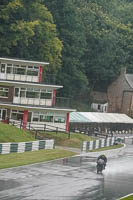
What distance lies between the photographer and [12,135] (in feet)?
173

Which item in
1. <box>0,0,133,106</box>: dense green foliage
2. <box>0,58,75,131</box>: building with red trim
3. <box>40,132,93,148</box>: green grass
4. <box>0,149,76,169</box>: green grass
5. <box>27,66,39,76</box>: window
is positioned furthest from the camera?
<box>0,0,133,106</box>: dense green foliage

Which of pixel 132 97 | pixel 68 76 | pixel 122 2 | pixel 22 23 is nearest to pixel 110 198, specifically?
pixel 22 23

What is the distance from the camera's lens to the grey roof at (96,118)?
86.6m

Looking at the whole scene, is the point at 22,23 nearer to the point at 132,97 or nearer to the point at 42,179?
the point at 132,97

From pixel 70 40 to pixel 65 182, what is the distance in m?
74.8

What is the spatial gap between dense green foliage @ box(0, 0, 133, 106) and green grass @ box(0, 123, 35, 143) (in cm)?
3646

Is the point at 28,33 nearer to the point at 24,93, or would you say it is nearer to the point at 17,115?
the point at 24,93

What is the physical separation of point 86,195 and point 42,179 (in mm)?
5361

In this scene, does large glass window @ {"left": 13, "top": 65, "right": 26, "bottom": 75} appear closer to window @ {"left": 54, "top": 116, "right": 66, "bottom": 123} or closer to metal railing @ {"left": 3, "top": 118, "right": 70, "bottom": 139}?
metal railing @ {"left": 3, "top": 118, "right": 70, "bottom": 139}

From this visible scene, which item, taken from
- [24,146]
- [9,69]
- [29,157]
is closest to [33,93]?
[9,69]

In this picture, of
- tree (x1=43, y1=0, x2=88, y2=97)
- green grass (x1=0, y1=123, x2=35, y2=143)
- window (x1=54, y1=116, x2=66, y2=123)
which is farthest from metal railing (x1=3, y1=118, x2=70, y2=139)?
tree (x1=43, y1=0, x2=88, y2=97)

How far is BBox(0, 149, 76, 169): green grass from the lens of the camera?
40463mm

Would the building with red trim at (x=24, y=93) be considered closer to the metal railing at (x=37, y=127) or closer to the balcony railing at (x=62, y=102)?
the metal railing at (x=37, y=127)

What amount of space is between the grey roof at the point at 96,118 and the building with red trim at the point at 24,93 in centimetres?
1630
